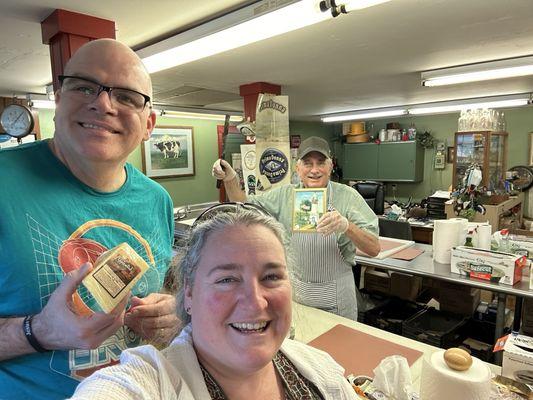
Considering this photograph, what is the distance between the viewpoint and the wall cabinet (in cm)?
773

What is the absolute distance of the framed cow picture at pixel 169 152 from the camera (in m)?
6.43

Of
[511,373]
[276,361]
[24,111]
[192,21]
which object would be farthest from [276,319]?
[24,111]

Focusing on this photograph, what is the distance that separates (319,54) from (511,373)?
250 cm

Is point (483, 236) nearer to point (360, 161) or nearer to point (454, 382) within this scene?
point (454, 382)

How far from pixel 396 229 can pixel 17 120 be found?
4788 mm

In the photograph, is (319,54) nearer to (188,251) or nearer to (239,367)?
(188,251)

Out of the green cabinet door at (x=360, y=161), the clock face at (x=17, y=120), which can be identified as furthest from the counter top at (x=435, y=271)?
the green cabinet door at (x=360, y=161)

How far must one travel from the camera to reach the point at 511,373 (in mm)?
1343

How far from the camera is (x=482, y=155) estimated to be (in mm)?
4797

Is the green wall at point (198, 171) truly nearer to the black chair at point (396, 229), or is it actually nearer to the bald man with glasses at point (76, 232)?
the black chair at point (396, 229)

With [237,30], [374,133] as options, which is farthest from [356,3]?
[374,133]

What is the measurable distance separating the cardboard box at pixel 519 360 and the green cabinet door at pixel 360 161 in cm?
713

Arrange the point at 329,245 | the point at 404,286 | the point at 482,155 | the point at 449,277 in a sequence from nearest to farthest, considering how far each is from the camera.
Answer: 1. the point at 329,245
2. the point at 449,277
3. the point at 404,286
4. the point at 482,155

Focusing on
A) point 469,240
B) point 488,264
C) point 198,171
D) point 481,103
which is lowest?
point 488,264
